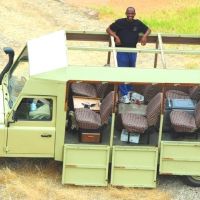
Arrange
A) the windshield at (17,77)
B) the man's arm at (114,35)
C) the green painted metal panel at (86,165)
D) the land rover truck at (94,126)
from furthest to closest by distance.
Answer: the man's arm at (114,35) → the windshield at (17,77) → the green painted metal panel at (86,165) → the land rover truck at (94,126)

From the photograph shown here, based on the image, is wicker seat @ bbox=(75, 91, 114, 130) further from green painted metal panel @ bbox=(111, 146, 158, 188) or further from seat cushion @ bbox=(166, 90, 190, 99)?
seat cushion @ bbox=(166, 90, 190, 99)

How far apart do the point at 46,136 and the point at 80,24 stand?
490 inches

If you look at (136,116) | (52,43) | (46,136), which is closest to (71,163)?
(46,136)

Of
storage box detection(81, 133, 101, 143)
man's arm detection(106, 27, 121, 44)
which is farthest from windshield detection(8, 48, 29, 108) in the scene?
man's arm detection(106, 27, 121, 44)

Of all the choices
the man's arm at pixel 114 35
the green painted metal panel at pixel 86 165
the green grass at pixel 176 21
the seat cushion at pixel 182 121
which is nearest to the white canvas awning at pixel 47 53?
the man's arm at pixel 114 35

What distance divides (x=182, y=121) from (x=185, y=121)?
59 mm

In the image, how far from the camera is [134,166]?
11.7 meters

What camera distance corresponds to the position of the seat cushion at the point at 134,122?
38.5ft

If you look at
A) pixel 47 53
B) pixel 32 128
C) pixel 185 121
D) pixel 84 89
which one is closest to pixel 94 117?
pixel 84 89

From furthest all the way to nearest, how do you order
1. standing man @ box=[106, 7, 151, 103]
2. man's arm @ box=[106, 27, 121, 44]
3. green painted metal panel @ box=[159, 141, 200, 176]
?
1. standing man @ box=[106, 7, 151, 103]
2. man's arm @ box=[106, 27, 121, 44]
3. green painted metal panel @ box=[159, 141, 200, 176]

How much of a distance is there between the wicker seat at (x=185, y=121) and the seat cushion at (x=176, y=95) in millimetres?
854

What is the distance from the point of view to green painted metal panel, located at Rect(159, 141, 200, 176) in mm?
11639

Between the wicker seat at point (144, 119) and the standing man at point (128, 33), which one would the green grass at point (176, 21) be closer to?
the standing man at point (128, 33)

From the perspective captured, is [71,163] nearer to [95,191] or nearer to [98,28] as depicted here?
[95,191]
